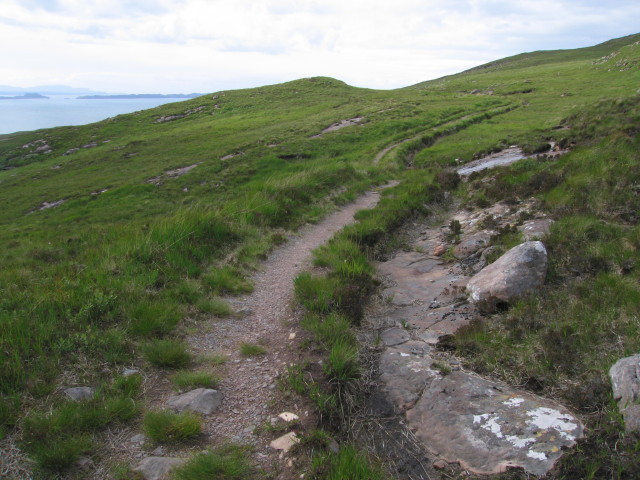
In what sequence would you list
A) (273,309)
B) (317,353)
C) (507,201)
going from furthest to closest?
(507,201), (273,309), (317,353)

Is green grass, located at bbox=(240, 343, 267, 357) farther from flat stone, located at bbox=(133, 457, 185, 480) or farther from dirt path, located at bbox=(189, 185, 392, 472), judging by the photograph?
flat stone, located at bbox=(133, 457, 185, 480)

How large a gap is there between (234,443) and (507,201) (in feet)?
35.4

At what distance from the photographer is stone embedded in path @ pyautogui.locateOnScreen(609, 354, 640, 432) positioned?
3.61 meters

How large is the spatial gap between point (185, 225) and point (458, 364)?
6963 millimetres

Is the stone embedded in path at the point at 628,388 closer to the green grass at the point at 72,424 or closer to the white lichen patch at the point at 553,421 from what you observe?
the white lichen patch at the point at 553,421

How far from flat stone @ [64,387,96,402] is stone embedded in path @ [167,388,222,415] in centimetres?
90

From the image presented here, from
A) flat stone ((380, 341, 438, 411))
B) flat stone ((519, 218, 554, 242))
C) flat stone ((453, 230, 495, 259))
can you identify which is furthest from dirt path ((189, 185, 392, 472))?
flat stone ((519, 218, 554, 242))

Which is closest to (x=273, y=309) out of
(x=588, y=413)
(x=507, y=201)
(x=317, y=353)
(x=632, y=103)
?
(x=317, y=353)

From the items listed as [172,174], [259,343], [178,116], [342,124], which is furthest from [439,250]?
[178,116]

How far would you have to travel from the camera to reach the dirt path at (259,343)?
177 inches

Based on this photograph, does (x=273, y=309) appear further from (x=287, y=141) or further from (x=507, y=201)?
(x=287, y=141)

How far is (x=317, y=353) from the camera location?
5.70 m

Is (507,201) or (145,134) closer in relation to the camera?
(507,201)

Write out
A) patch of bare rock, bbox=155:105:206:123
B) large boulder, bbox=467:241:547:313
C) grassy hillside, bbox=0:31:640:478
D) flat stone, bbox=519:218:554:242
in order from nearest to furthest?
grassy hillside, bbox=0:31:640:478
large boulder, bbox=467:241:547:313
flat stone, bbox=519:218:554:242
patch of bare rock, bbox=155:105:206:123
